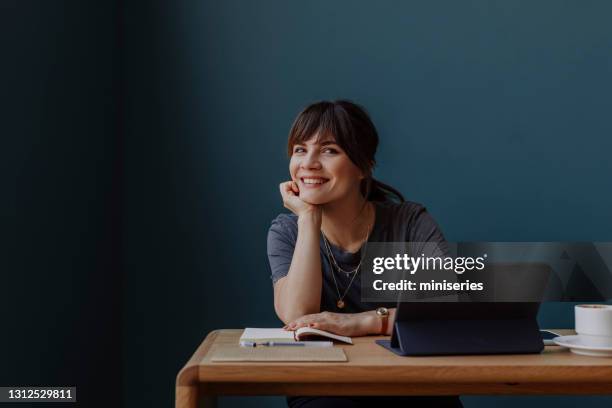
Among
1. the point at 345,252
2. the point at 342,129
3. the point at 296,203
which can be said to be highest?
the point at 342,129

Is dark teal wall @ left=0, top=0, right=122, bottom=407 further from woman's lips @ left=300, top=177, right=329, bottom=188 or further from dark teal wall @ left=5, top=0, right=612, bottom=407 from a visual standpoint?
woman's lips @ left=300, top=177, right=329, bottom=188

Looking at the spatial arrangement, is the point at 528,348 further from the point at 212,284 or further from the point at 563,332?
the point at 212,284

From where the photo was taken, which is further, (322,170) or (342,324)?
(322,170)

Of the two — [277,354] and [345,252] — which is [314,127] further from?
[277,354]

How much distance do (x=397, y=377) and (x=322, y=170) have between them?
0.84 meters

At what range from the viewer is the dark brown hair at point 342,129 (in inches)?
70.1

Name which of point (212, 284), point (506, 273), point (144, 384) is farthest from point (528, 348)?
point (144, 384)

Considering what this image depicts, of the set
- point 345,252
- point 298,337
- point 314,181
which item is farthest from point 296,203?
point 298,337

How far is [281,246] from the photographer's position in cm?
179

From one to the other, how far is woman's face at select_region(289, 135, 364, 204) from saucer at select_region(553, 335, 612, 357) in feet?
2.57

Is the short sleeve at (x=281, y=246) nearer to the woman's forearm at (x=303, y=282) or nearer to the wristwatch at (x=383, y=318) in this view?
the woman's forearm at (x=303, y=282)

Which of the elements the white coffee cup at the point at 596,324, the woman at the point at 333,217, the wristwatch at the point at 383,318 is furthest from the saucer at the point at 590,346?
the woman at the point at 333,217

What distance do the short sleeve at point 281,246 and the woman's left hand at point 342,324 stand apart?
14.5 inches

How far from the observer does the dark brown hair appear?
5.84 ft
